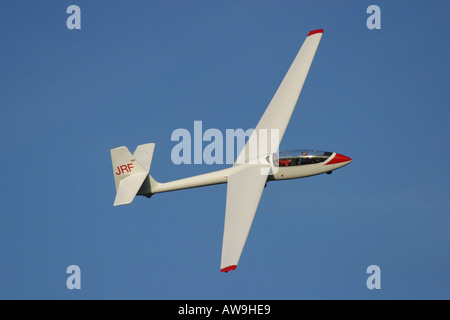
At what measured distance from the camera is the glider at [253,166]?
2795 centimetres

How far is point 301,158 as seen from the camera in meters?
29.2

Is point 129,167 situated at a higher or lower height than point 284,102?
lower

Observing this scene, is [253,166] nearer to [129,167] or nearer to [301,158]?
[301,158]

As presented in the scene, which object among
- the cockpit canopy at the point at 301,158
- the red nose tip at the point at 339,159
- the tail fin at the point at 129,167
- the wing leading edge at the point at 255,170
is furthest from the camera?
the tail fin at the point at 129,167

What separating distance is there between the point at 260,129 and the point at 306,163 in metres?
3.60

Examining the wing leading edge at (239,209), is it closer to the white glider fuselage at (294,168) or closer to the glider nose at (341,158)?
the white glider fuselage at (294,168)

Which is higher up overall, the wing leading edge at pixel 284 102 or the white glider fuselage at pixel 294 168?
the wing leading edge at pixel 284 102

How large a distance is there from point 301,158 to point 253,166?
269 cm

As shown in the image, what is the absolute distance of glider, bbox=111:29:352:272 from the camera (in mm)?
27953

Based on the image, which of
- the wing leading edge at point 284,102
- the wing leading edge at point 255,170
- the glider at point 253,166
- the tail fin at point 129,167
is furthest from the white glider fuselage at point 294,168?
the tail fin at point 129,167

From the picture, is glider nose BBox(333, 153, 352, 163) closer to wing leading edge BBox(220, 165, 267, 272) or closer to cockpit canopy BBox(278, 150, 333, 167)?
cockpit canopy BBox(278, 150, 333, 167)

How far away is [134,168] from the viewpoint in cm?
2973

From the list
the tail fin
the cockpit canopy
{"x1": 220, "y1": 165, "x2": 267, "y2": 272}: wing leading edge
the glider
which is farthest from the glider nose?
the tail fin

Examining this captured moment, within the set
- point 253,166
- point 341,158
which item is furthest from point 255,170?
point 341,158
